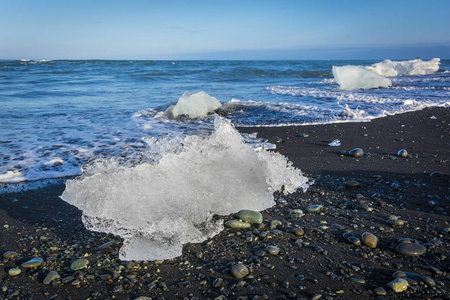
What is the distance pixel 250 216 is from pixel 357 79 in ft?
43.7

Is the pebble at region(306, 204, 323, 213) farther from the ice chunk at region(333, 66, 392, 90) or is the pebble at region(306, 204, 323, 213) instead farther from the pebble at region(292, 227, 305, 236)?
the ice chunk at region(333, 66, 392, 90)

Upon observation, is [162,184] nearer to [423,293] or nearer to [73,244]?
[73,244]

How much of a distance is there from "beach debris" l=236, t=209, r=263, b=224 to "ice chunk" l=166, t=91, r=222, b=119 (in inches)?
217

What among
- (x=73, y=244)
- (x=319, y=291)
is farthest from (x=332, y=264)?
(x=73, y=244)

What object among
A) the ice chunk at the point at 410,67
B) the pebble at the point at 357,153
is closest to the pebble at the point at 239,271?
the pebble at the point at 357,153

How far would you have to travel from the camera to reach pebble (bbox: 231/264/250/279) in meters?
1.75

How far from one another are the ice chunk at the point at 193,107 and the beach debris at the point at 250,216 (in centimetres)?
552

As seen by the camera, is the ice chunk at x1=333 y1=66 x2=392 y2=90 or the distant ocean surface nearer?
the distant ocean surface

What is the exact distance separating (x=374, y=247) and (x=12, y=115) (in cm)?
823

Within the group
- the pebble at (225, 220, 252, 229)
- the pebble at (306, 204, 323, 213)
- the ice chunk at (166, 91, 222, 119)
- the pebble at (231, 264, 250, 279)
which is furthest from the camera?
the ice chunk at (166, 91, 222, 119)

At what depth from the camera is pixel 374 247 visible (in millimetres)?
2020

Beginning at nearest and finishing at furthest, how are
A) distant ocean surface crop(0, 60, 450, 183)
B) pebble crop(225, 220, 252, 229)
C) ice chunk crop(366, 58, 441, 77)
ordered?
pebble crop(225, 220, 252, 229) → distant ocean surface crop(0, 60, 450, 183) → ice chunk crop(366, 58, 441, 77)

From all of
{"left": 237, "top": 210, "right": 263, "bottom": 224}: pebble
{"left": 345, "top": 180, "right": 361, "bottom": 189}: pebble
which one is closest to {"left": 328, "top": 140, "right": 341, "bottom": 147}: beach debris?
{"left": 345, "top": 180, "right": 361, "bottom": 189}: pebble

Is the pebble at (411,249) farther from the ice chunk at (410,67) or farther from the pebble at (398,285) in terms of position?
the ice chunk at (410,67)
